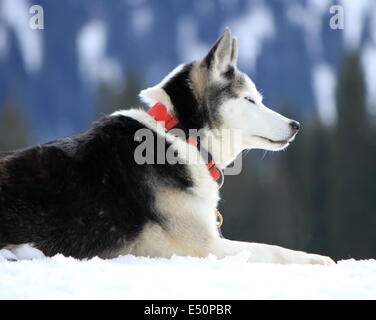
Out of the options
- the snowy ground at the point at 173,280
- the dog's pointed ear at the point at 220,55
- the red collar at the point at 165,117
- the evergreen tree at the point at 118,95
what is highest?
the dog's pointed ear at the point at 220,55

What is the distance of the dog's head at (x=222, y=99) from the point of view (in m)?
4.75

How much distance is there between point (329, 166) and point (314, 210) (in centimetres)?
296

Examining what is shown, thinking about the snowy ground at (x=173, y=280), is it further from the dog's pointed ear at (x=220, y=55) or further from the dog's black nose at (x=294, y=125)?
the dog's pointed ear at (x=220, y=55)

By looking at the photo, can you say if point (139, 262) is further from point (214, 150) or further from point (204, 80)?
point (204, 80)

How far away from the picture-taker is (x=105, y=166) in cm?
423

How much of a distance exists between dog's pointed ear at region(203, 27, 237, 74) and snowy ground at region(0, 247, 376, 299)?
179 cm

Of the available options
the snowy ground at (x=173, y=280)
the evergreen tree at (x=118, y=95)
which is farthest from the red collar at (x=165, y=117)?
the evergreen tree at (x=118, y=95)

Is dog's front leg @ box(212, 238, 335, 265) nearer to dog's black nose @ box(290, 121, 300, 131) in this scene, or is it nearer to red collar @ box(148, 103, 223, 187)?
red collar @ box(148, 103, 223, 187)

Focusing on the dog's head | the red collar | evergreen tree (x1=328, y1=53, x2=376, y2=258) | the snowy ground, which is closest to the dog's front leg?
the snowy ground

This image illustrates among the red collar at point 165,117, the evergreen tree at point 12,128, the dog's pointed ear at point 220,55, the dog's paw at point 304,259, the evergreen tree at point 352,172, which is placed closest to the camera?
the dog's paw at point 304,259

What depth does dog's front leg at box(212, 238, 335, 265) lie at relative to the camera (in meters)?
4.16

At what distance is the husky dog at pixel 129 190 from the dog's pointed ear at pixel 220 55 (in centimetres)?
1
